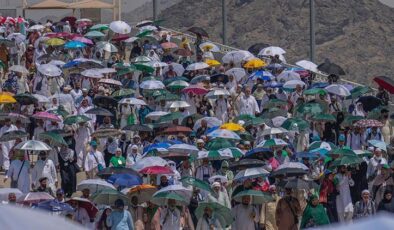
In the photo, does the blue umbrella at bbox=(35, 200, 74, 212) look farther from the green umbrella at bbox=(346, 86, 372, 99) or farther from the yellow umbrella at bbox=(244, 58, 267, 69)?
the yellow umbrella at bbox=(244, 58, 267, 69)

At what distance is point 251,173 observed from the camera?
76.9 ft

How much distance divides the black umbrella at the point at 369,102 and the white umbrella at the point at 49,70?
246 inches

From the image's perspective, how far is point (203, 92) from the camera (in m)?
31.9

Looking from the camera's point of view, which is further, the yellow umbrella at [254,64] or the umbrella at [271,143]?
the yellow umbrella at [254,64]

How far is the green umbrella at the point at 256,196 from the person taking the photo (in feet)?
72.8

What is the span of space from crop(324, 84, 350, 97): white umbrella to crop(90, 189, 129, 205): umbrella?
11127 mm

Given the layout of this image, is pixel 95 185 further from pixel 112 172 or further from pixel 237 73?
pixel 237 73

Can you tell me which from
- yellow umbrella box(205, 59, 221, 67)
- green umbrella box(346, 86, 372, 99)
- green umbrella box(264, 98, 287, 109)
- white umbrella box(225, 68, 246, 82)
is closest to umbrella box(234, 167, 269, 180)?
green umbrella box(264, 98, 287, 109)

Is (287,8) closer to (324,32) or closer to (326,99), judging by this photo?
(324,32)

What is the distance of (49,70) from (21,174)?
9.15 meters

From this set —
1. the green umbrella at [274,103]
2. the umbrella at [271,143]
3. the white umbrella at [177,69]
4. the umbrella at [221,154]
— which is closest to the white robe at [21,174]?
the umbrella at [221,154]

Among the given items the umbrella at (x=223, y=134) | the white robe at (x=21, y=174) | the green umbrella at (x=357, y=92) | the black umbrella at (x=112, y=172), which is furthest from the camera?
the green umbrella at (x=357, y=92)

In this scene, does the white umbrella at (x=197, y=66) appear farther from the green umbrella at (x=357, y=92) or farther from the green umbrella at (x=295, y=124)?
the green umbrella at (x=295, y=124)


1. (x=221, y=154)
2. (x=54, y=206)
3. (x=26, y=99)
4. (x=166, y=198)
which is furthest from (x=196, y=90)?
(x=54, y=206)
